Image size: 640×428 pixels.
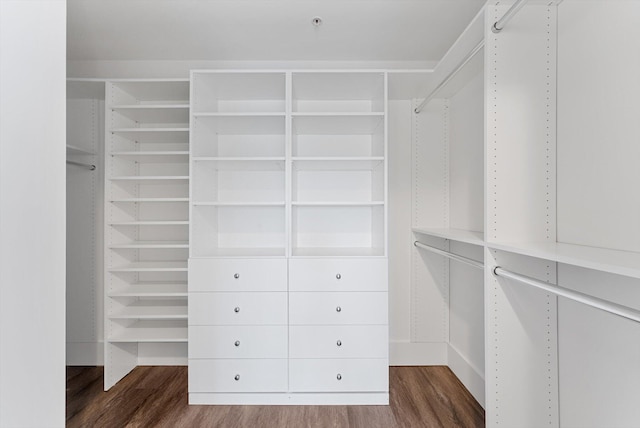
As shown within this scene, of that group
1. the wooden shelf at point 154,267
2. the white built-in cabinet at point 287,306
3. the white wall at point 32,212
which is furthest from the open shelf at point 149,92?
the white wall at point 32,212

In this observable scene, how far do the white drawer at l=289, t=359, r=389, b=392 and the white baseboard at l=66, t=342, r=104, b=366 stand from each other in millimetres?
1732

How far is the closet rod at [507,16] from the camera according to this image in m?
1.25

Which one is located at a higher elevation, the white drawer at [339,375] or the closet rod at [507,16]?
the closet rod at [507,16]

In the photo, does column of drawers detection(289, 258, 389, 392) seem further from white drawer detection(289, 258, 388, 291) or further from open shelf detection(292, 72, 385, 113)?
open shelf detection(292, 72, 385, 113)

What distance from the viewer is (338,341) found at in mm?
2197

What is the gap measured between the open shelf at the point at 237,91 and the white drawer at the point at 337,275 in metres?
1.25

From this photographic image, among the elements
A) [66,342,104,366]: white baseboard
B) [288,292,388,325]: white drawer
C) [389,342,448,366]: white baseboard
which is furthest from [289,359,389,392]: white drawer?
[66,342,104,366]: white baseboard

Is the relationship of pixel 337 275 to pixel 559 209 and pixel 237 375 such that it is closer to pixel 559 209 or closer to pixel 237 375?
pixel 237 375

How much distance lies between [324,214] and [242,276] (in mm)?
865

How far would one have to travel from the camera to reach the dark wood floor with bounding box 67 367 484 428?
6.63 ft

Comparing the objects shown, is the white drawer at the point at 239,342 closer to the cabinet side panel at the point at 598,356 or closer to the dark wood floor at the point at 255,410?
the dark wood floor at the point at 255,410

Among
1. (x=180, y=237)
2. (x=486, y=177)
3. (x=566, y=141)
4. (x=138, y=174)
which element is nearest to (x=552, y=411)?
(x=486, y=177)

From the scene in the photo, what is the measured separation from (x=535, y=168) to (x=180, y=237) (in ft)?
8.21

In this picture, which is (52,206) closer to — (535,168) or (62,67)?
(62,67)
